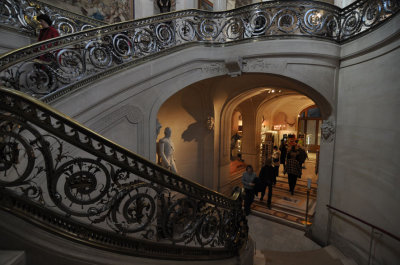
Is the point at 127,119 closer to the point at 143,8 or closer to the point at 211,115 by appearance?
the point at 211,115

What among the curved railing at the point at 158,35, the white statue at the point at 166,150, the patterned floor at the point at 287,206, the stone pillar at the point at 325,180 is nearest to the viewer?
the curved railing at the point at 158,35

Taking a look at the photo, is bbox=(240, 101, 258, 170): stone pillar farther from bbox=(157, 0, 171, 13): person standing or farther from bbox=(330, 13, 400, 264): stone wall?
bbox=(330, 13, 400, 264): stone wall

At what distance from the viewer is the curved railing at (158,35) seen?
9.01 ft

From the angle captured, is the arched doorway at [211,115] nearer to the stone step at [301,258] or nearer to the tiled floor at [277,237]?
the tiled floor at [277,237]

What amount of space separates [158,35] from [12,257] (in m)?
4.06

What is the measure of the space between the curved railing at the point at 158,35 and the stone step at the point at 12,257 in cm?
200

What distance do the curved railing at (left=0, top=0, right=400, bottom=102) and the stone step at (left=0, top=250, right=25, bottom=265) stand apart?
78.9 inches

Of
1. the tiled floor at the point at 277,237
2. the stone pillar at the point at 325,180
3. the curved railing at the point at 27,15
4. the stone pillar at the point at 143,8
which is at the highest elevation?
the stone pillar at the point at 143,8

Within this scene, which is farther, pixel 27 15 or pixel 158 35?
pixel 158 35

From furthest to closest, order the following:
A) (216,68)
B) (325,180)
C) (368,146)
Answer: (216,68)
(325,180)
(368,146)

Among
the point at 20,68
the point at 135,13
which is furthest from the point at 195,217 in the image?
the point at 135,13

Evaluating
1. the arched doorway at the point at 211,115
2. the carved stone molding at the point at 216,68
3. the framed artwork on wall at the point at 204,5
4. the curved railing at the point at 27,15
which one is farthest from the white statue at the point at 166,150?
the framed artwork on wall at the point at 204,5

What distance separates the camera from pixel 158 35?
13.5 ft

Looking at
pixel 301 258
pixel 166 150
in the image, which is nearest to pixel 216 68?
pixel 166 150
